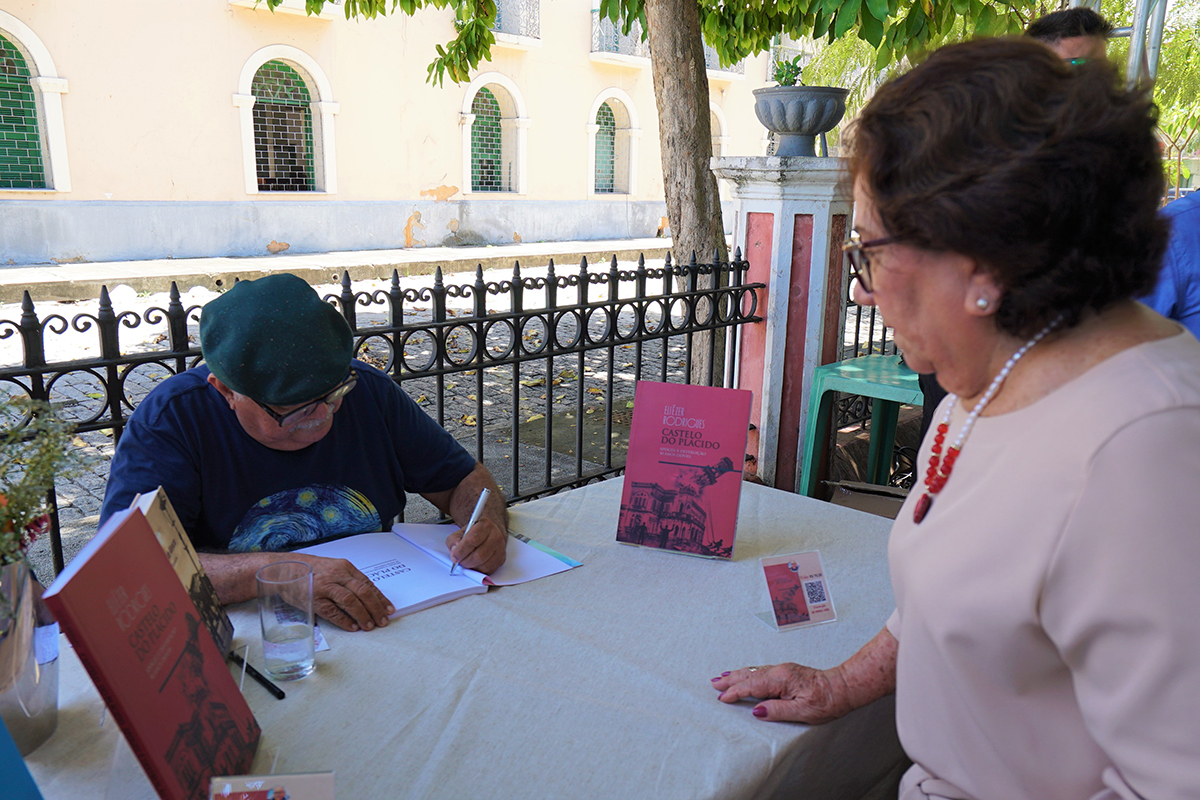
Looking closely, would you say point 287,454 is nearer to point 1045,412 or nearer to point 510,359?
point 510,359

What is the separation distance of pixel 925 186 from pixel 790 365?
3.20m

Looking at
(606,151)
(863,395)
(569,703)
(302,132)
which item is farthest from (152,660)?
(606,151)

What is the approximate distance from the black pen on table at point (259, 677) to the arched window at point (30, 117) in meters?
12.4

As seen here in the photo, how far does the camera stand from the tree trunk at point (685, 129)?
4461 millimetres

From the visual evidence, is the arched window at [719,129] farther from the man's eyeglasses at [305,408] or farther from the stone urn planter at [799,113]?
the man's eyeglasses at [305,408]

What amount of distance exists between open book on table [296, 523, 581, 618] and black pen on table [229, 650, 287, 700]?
0.88 feet

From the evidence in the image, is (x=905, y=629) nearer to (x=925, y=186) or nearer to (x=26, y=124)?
(x=925, y=186)

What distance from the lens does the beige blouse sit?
0.83m

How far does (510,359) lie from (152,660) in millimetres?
2272

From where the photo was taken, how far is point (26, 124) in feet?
37.4

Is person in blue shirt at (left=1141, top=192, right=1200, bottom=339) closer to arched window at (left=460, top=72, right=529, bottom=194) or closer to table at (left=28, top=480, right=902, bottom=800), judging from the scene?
table at (left=28, top=480, right=902, bottom=800)

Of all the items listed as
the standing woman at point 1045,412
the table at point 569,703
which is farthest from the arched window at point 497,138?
the standing woman at point 1045,412

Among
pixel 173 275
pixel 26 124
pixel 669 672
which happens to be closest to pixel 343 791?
pixel 669 672

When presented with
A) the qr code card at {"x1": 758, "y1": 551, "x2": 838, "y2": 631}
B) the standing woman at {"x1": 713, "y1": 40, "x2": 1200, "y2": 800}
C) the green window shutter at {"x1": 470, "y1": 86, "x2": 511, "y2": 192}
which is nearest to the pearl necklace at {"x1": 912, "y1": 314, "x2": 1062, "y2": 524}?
the standing woman at {"x1": 713, "y1": 40, "x2": 1200, "y2": 800}
